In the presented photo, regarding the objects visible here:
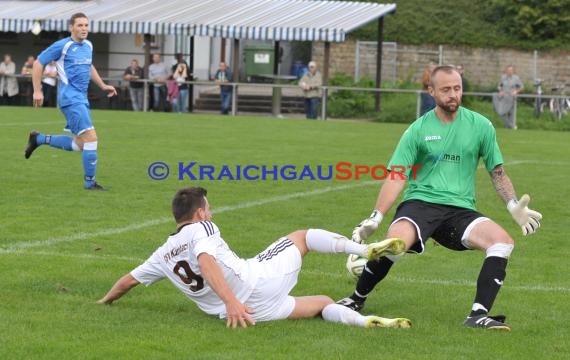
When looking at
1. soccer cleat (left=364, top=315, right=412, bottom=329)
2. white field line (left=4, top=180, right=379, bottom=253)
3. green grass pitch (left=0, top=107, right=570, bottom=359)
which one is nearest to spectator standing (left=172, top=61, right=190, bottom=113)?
green grass pitch (left=0, top=107, right=570, bottom=359)

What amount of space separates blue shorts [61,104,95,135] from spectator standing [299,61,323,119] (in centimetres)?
2005

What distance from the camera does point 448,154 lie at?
7.46m

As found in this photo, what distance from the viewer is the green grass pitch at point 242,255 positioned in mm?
6492

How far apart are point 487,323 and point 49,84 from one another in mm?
29379

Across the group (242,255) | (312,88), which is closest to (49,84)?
(312,88)

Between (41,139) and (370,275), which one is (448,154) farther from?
(41,139)

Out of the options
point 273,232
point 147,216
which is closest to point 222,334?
point 273,232

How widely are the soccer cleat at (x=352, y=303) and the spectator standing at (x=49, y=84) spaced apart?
89.8 ft

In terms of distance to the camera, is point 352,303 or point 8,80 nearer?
point 352,303

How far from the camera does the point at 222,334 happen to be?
671 centimetres

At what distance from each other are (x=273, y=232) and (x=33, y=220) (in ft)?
7.36

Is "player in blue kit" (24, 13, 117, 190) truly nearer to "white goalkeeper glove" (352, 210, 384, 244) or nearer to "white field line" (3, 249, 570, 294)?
"white field line" (3, 249, 570, 294)

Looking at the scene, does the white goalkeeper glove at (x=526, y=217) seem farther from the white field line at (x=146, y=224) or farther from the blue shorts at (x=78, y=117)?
the blue shorts at (x=78, y=117)

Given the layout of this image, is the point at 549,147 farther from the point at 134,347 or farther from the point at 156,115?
the point at 134,347
